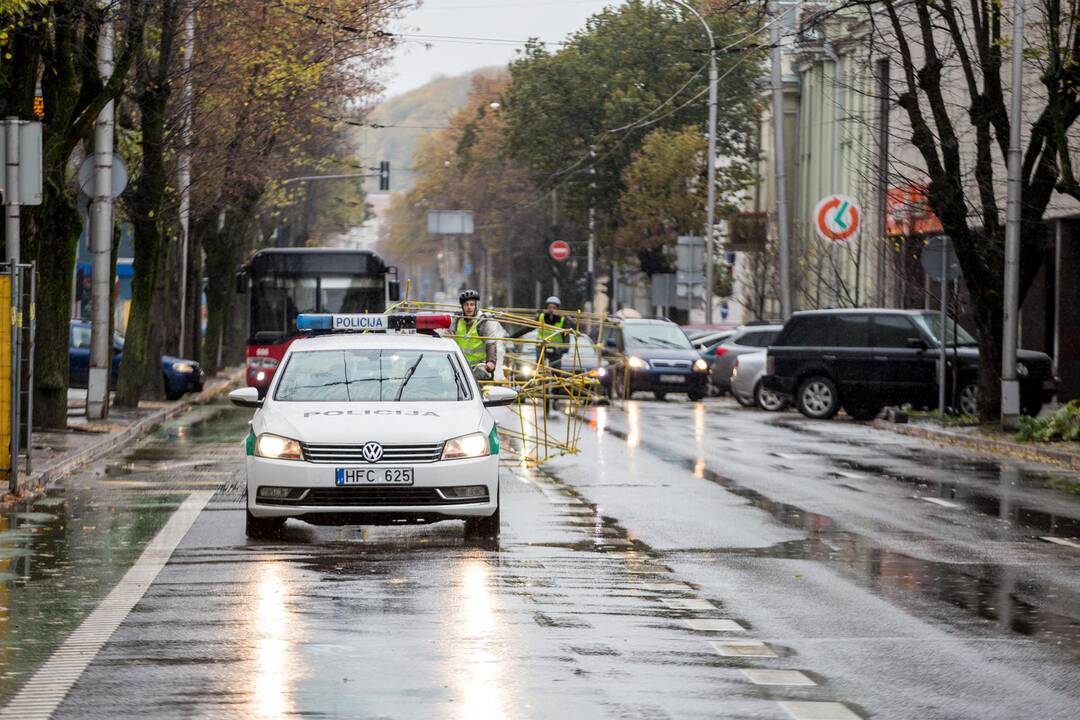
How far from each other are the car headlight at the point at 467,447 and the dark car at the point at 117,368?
23721mm

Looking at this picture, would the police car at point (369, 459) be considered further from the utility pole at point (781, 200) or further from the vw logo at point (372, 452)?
the utility pole at point (781, 200)

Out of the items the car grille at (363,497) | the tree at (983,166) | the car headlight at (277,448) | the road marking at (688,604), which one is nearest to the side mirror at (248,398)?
the car headlight at (277,448)

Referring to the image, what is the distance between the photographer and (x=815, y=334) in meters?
32.9

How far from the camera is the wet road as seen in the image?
303 inches

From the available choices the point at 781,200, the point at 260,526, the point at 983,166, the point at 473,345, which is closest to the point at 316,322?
the point at 260,526

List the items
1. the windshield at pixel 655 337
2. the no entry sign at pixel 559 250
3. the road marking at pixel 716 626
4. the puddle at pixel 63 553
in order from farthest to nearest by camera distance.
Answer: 1. the no entry sign at pixel 559 250
2. the windshield at pixel 655 337
3. the road marking at pixel 716 626
4. the puddle at pixel 63 553

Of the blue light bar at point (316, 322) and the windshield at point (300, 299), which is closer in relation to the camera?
the blue light bar at point (316, 322)

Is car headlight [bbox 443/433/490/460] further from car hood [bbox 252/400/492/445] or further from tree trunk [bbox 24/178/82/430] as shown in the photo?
tree trunk [bbox 24/178/82/430]

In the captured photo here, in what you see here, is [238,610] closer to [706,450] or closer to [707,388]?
[706,450]

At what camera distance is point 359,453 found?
13.0m

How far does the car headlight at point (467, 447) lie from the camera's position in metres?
13.2

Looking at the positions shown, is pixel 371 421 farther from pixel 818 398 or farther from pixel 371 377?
pixel 818 398

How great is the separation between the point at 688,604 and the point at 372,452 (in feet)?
10.7

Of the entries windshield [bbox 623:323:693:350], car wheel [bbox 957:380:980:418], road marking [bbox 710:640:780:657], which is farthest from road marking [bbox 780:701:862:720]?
windshield [bbox 623:323:693:350]
